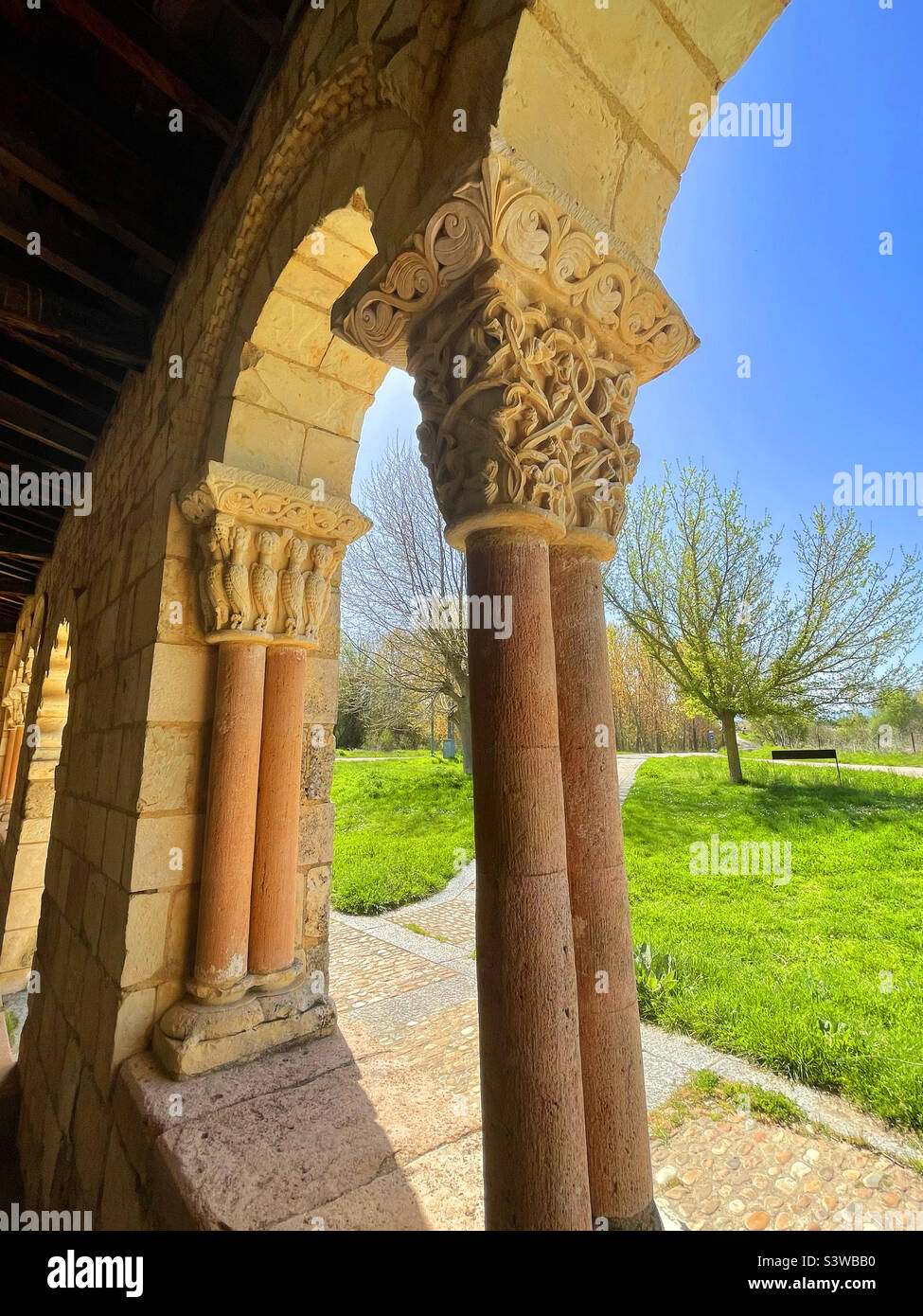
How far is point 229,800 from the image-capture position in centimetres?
188

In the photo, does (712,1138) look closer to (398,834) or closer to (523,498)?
(523,498)

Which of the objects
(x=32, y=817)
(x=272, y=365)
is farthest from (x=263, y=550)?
(x=32, y=817)

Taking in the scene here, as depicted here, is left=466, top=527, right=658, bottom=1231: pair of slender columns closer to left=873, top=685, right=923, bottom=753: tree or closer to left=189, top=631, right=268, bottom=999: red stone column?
left=189, top=631, right=268, bottom=999: red stone column

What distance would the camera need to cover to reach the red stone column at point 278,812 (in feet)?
6.18

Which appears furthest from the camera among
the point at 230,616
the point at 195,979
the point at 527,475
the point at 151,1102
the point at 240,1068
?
the point at 230,616

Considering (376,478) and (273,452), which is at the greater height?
(376,478)

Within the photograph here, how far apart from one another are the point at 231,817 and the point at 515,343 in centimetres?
164

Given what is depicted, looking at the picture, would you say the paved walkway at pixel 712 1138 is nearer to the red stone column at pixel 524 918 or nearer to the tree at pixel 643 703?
the red stone column at pixel 524 918

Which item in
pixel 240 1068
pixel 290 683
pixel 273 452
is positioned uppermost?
pixel 273 452

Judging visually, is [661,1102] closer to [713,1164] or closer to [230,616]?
[713,1164]

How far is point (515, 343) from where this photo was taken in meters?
1.01

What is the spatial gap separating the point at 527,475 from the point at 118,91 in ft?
7.87

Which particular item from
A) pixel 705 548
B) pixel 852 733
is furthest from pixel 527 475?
pixel 852 733

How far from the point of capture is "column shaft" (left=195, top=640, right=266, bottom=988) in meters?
1.80
